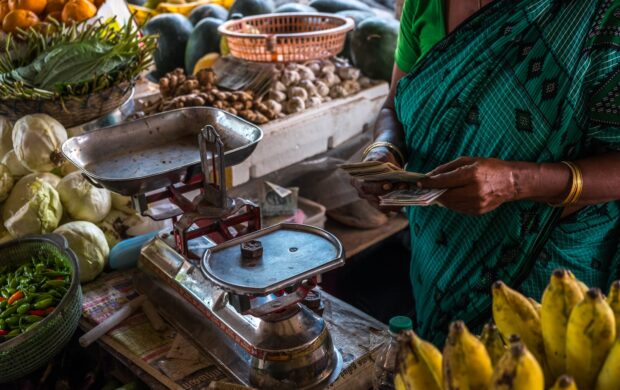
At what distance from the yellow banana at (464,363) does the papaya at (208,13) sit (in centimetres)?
347

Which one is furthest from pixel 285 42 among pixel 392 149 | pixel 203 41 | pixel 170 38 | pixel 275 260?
pixel 275 260

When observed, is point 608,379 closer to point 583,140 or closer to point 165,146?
point 583,140

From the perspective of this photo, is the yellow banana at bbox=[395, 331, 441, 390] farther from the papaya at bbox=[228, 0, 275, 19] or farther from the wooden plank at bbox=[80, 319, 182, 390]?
the papaya at bbox=[228, 0, 275, 19]

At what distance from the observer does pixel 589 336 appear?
0.80m

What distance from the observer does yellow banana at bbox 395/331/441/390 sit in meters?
0.82

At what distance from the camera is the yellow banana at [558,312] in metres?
0.86

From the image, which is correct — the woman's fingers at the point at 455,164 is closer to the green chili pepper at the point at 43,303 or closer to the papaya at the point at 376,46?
the green chili pepper at the point at 43,303

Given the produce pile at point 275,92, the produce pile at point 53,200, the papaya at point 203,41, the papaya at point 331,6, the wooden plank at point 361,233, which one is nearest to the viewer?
the produce pile at point 53,200

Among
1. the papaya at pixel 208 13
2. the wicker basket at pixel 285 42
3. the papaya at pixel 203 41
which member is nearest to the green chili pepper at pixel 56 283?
the wicker basket at pixel 285 42

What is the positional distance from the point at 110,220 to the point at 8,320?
666 millimetres

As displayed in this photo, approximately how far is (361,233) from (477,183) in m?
1.61

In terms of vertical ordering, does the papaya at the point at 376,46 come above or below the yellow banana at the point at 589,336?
below

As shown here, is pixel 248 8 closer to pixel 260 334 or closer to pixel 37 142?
pixel 37 142

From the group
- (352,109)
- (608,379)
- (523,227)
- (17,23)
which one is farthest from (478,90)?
(17,23)
